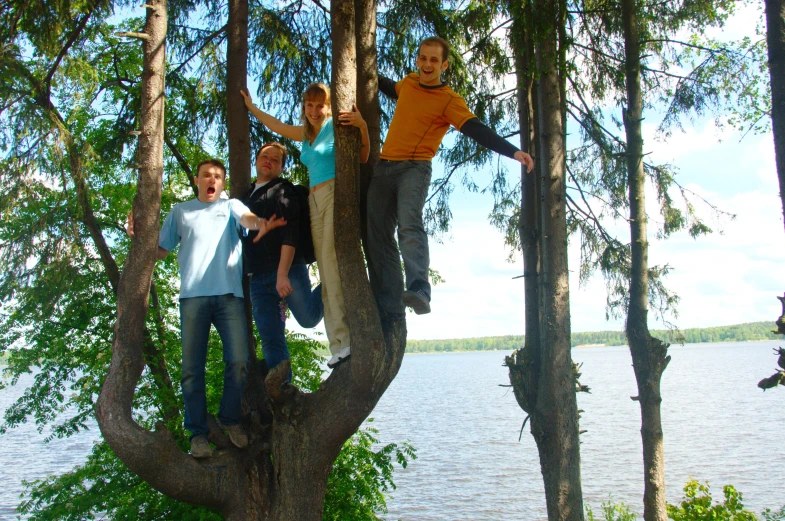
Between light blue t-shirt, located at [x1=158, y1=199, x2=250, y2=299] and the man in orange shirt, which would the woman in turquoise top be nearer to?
the man in orange shirt

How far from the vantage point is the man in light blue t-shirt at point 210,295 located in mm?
3848

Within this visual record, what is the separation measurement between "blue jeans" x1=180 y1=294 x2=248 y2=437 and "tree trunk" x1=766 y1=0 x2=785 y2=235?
452cm

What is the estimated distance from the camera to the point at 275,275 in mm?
4059

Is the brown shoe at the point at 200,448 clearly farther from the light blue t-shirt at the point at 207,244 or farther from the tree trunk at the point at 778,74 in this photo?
the tree trunk at the point at 778,74

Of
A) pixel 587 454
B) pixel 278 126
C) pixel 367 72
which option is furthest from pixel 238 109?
pixel 587 454

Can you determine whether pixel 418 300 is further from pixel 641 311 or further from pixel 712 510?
pixel 641 311

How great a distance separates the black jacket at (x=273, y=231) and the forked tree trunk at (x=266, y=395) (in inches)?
14.2

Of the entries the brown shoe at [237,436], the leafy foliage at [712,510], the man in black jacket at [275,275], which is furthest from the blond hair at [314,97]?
the leafy foliage at [712,510]

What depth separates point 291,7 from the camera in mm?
5984

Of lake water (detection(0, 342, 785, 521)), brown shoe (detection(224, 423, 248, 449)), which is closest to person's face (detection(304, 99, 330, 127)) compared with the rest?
brown shoe (detection(224, 423, 248, 449))

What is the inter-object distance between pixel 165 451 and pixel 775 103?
5330mm

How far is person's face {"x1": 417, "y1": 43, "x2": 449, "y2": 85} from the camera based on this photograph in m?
3.89

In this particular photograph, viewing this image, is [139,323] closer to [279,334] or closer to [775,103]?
[279,334]

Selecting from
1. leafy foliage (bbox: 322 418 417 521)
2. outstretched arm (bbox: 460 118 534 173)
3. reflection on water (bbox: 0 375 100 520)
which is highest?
outstretched arm (bbox: 460 118 534 173)
